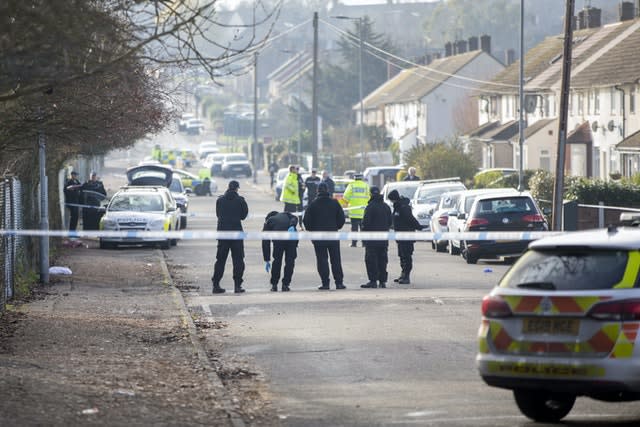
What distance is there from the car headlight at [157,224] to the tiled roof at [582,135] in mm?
31007

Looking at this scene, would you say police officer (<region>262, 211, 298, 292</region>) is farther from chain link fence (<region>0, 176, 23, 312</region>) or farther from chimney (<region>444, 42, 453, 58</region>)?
chimney (<region>444, 42, 453, 58</region>)

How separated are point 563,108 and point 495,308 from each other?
21.1 m

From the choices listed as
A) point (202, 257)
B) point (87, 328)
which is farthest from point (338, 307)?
point (202, 257)

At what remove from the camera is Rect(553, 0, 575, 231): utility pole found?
30156 mm

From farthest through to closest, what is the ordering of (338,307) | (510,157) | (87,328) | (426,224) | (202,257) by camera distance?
(510,157) < (426,224) < (202,257) < (338,307) < (87,328)

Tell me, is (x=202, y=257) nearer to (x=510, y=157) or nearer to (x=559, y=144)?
(x=559, y=144)

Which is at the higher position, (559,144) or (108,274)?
(559,144)

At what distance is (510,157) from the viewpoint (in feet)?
237

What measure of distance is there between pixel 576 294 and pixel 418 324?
7.07m

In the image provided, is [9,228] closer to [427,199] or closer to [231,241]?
[231,241]

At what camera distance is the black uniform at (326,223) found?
22.0 m

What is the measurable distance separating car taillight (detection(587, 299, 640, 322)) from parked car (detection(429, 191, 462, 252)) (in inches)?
847

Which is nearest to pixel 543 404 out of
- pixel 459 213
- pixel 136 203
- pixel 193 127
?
pixel 459 213

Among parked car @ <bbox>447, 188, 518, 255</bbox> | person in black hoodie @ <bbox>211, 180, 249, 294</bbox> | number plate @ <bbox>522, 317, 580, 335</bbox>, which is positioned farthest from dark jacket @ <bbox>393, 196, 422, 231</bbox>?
number plate @ <bbox>522, 317, 580, 335</bbox>
